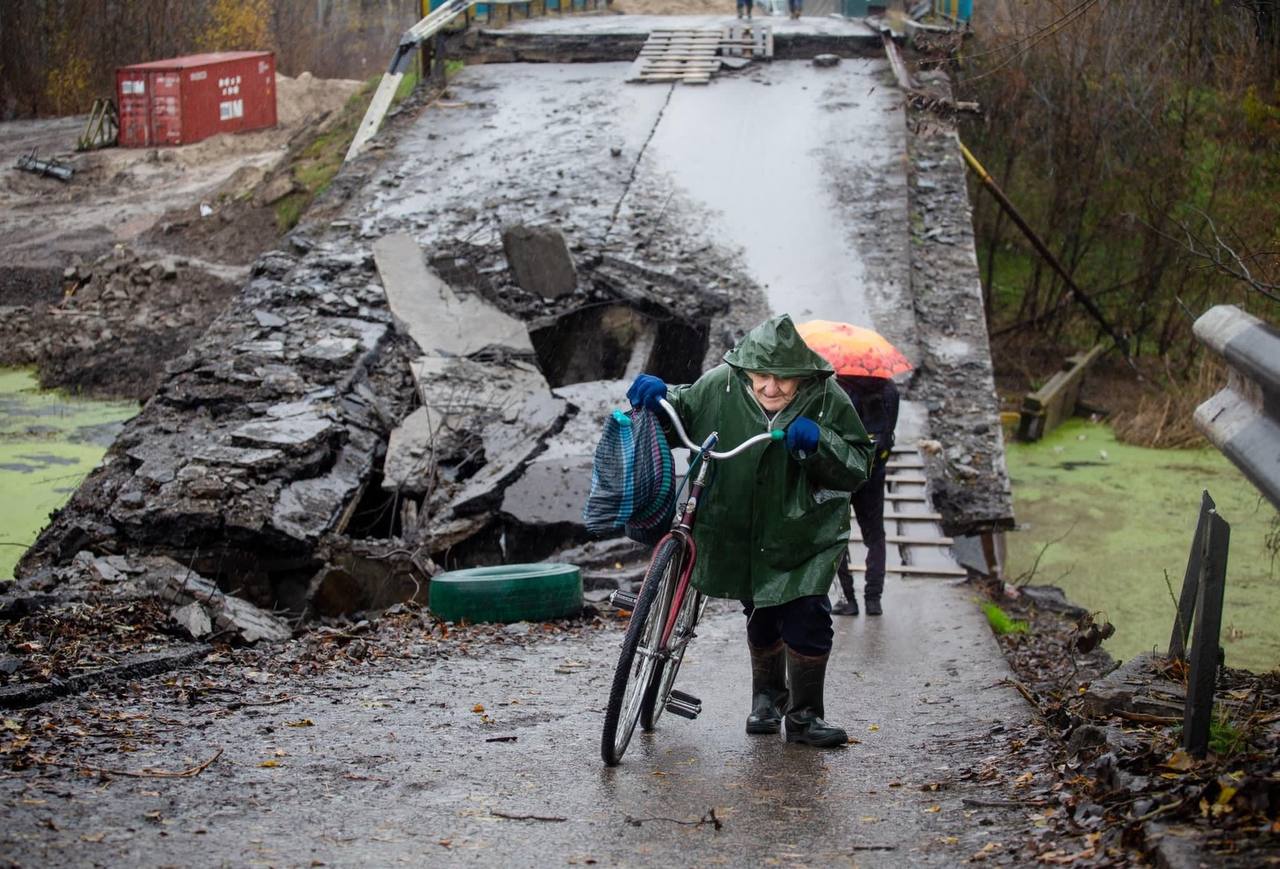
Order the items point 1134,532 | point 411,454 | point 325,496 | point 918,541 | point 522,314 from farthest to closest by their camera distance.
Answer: point 522,314
point 1134,532
point 411,454
point 325,496
point 918,541

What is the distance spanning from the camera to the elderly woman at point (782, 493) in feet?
16.3

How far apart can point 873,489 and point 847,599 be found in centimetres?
63

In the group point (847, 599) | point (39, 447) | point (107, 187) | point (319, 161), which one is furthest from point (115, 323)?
point (847, 599)

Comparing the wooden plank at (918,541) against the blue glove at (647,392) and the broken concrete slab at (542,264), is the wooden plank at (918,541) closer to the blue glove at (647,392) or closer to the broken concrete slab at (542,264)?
the blue glove at (647,392)

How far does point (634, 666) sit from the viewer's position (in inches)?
195

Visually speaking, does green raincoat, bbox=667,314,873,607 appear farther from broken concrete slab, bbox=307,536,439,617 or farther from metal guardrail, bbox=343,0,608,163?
metal guardrail, bbox=343,0,608,163

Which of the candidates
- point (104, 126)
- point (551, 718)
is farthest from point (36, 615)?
point (104, 126)

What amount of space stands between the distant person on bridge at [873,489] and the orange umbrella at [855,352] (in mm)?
100

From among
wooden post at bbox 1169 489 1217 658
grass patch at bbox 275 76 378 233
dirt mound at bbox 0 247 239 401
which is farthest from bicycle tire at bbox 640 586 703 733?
grass patch at bbox 275 76 378 233

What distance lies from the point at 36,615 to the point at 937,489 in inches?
246

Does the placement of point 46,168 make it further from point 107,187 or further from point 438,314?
point 438,314

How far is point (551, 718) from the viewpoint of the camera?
221 inches

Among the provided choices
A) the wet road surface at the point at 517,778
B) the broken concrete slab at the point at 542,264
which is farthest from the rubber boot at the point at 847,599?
the broken concrete slab at the point at 542,264

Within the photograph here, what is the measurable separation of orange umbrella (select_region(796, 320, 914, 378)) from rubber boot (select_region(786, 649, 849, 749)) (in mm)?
2257
